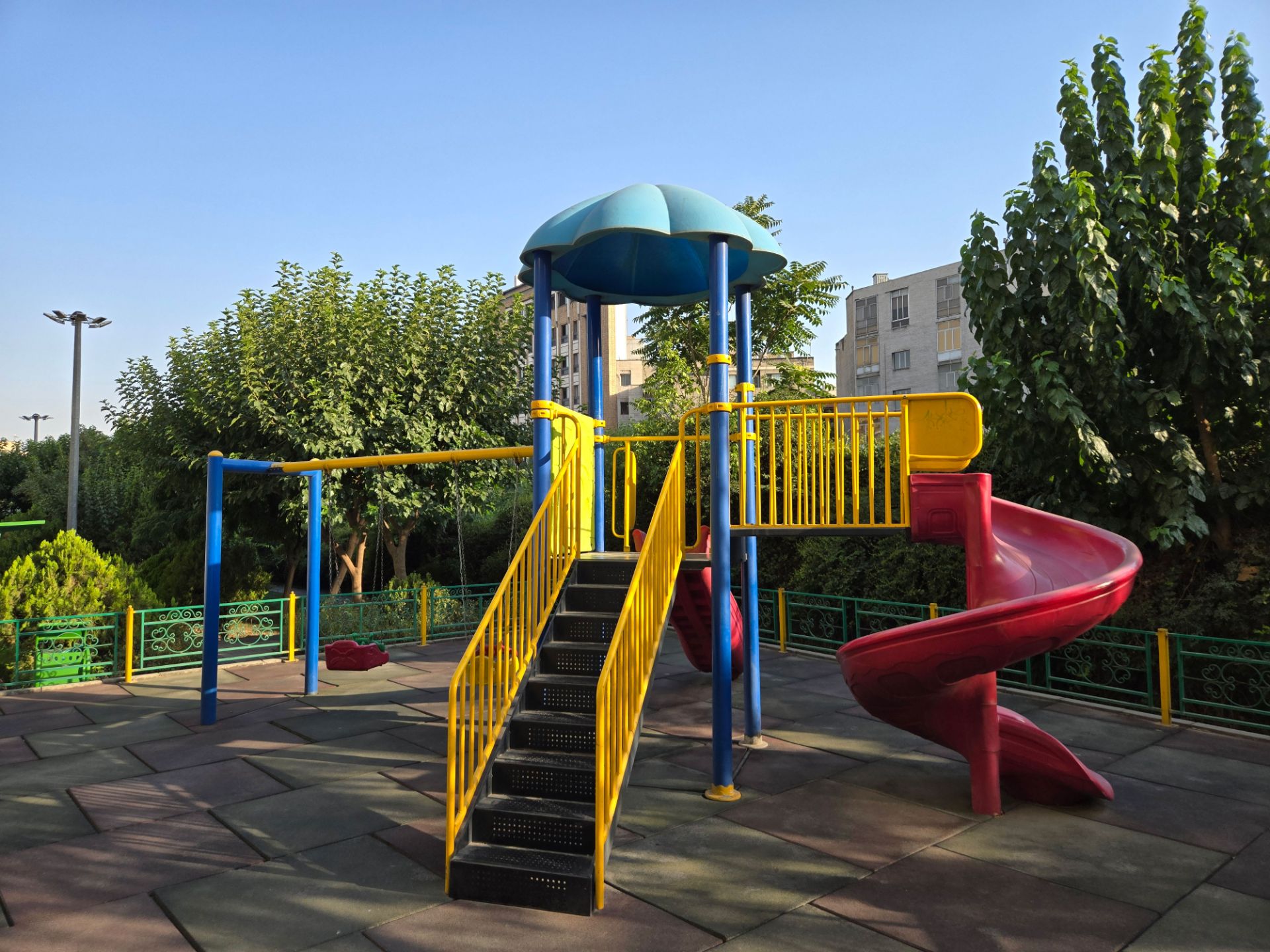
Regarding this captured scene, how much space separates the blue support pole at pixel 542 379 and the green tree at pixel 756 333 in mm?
12031

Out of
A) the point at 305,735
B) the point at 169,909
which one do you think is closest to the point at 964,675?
the point at 169,909

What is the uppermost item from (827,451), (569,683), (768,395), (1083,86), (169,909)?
(1083,86)

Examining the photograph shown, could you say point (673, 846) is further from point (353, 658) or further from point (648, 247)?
point (648, 247)

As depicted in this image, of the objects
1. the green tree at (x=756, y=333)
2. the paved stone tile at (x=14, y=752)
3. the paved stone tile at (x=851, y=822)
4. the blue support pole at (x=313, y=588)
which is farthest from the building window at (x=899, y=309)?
the paved stone tile at (x=14, y=752)

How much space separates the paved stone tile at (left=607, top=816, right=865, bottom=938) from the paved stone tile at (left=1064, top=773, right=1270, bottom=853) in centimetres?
222

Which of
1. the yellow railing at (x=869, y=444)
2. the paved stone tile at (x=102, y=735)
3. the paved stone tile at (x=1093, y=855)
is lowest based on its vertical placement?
the paved stone tile at (x=1093, y=855)

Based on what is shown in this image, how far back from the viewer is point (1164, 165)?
923 centimetres

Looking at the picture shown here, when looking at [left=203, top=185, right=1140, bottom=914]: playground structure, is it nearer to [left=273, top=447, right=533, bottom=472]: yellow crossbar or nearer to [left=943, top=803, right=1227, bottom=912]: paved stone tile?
[left=273, top=447, right=533, bottom=472]: yellow crossbar

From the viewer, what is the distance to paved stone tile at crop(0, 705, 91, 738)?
27.7 feet

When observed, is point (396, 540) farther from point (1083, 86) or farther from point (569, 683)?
point (1083, 86)

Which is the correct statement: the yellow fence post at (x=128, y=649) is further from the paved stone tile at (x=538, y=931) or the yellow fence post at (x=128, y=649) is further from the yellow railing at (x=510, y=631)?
the paved stone tile at (x=538, y=931)

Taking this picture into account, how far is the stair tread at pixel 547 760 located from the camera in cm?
524

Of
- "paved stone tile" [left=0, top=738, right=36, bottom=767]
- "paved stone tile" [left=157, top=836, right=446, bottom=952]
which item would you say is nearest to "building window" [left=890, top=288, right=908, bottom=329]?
"paved stone tile" [left=0, top=738, right=36, bottom=767]

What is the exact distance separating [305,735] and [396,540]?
989 centimetres
